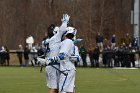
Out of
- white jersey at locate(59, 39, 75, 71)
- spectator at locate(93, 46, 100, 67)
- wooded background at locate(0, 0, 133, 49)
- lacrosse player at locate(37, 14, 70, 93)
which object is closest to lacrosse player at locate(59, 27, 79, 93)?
white jersey at locate(59, 39, 75, 71)

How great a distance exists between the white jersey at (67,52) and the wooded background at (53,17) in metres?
53.3

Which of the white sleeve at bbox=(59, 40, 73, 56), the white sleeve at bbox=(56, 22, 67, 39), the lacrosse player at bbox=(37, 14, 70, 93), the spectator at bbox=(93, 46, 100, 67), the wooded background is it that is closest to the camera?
the white sleeve at bbox=(59, 40, 73, 56)

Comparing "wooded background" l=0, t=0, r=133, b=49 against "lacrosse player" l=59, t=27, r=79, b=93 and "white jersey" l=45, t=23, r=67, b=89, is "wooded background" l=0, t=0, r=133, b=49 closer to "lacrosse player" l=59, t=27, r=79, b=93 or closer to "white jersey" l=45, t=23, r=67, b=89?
"white jersey" l=45, t=23, r=67, b=89

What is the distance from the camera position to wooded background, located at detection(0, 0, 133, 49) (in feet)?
233

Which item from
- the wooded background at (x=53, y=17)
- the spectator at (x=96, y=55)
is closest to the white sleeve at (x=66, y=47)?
the spectator at (x=96, y=55)

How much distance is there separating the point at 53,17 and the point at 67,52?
181 feet

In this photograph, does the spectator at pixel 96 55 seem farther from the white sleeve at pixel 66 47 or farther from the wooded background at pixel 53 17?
the white sleeve at pixel 66 47

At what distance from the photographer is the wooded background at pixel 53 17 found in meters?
71.0

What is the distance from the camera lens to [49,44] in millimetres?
16938

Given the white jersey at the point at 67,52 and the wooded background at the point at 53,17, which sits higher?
the wooded background at the point at 53,17

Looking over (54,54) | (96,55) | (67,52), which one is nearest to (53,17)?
(96,55)

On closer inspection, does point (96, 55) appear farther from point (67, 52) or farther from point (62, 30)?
point (67, 52)

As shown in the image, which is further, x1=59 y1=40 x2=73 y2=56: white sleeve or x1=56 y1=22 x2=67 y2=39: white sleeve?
x1=56 y1=22 x2=67 y2=39: white sleeve

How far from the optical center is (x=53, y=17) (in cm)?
7106
